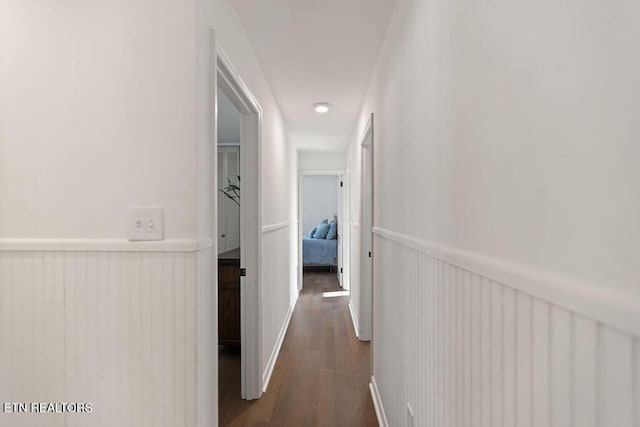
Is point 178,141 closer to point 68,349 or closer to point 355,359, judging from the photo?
point 68,349

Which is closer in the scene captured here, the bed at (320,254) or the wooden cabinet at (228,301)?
the wooden cabinet at (228,301)

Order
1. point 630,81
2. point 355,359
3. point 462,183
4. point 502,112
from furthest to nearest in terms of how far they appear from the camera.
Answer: point 355,359, point 462,183, point 502,112, point 630,81

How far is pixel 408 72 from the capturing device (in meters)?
1.59

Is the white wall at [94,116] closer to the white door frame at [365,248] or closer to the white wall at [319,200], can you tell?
the white door frame at [365,248]

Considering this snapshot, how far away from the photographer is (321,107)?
363 cm

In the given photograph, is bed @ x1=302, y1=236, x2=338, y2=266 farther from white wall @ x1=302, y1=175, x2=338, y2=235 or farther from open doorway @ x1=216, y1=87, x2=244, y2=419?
open doorway @ x1=216, y1=87, x2=244, y2=419

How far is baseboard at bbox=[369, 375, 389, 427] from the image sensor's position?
7.06ft

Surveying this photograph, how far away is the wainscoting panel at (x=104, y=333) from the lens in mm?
1355

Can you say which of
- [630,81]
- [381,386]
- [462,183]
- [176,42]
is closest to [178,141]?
[176,42]

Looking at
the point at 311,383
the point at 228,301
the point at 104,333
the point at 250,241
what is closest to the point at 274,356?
the point at 311,383

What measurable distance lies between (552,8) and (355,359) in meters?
3.12

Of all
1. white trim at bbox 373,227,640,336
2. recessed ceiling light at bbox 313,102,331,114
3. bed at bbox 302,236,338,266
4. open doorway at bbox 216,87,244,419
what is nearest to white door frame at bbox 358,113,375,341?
recessed ceiling light at bbox 313,102,331,114

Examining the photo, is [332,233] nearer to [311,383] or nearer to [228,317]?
[228,317]

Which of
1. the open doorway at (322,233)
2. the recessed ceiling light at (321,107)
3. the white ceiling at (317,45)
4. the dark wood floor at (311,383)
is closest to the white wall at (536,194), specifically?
the white ceiling at (317,45)
